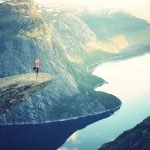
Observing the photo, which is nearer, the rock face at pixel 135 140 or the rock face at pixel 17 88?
the rock face at pixel 17 88

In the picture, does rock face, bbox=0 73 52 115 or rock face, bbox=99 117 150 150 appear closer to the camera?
rock face, bbox=0 73 52 115

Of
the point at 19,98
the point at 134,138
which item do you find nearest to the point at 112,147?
the point at 134,138

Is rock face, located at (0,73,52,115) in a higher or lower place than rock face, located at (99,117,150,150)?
higher

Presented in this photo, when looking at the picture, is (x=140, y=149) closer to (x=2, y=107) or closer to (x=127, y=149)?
(x=127, y=149)

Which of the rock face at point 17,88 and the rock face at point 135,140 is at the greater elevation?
the rock face at point 17,88
